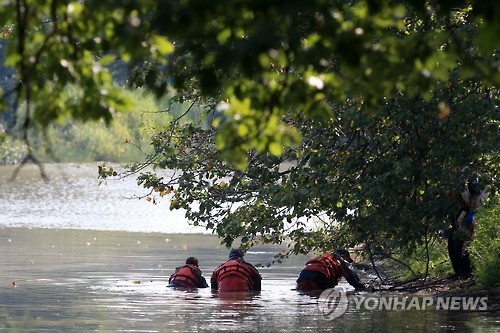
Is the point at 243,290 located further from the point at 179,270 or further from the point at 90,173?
the point at 90,173

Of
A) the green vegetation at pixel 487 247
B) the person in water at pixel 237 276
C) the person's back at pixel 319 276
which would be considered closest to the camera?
the green vegetation at pixel 487 247

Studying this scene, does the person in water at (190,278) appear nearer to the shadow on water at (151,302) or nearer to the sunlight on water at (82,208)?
the shadow on water at (151,302)

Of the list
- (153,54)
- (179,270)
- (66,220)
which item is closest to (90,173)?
(66,220)

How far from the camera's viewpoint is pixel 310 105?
7.54 metres

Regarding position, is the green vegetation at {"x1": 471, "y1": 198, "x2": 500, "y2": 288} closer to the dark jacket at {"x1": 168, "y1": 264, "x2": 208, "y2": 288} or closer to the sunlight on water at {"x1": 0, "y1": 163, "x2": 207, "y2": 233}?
the dark jacket at {"x1": 168, "y1": 264, "x2": 208, "y2": 288}

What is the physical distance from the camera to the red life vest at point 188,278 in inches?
817

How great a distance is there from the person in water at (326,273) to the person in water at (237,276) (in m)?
0.87

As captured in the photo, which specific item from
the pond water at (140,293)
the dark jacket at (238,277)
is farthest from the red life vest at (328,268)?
the dark jacket at (238,277)

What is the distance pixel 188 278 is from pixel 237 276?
118cm

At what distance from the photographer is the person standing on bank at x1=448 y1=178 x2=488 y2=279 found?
16.8m

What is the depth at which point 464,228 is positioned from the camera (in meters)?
17.9

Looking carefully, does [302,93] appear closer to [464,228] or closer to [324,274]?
[464,228]

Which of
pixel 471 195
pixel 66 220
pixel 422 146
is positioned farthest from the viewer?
pixel 66 220

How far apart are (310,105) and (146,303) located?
11.4 metres
